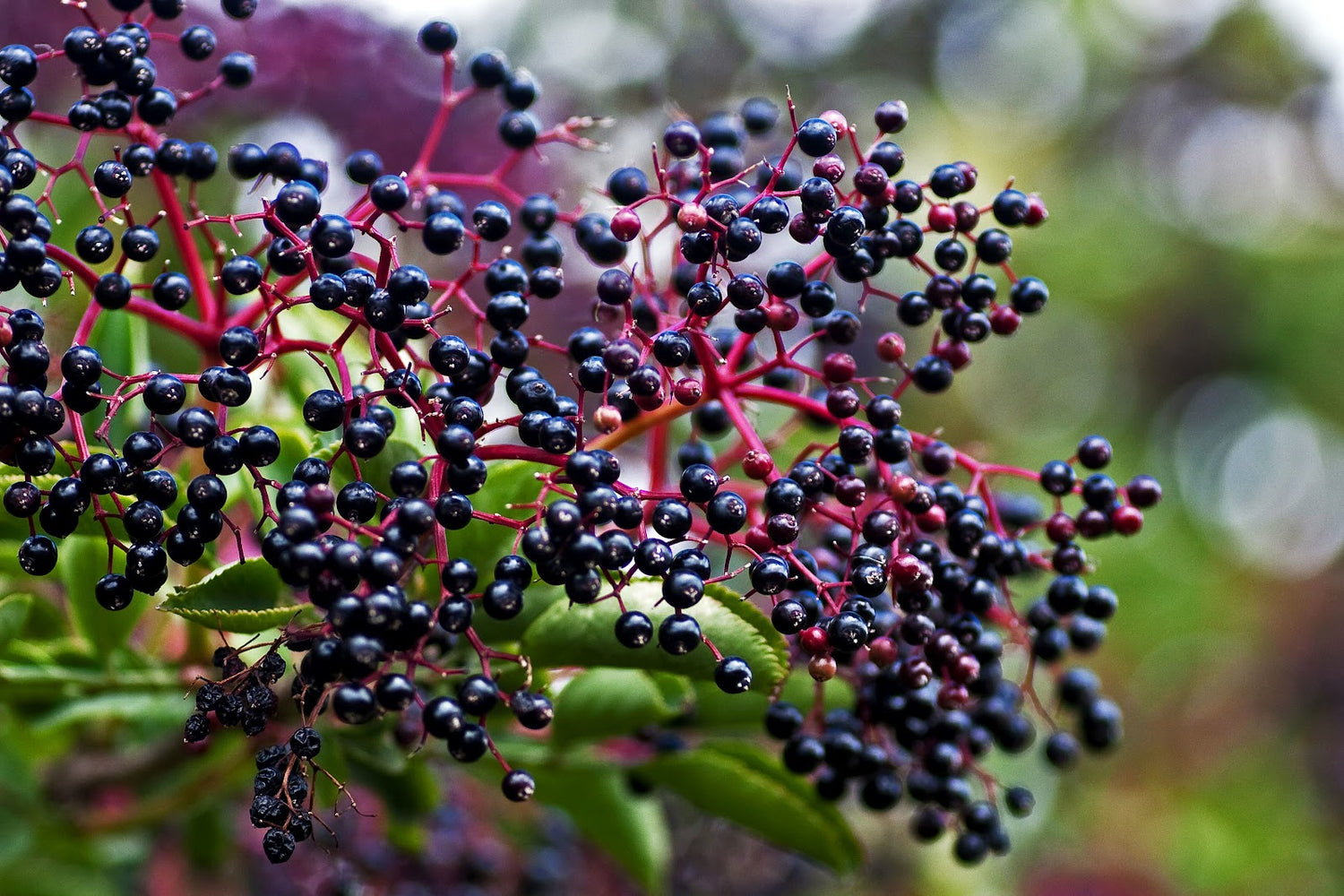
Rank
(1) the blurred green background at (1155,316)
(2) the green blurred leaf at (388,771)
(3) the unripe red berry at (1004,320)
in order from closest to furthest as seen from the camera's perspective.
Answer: (3) the unripe red berry at (1004,320), (2) the green blurred leaf at (388,771), (1) the blurred green background at (1155,316)

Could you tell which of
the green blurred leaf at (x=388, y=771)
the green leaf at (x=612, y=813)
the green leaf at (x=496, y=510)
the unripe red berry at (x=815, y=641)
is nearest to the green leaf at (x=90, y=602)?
the green blurred leaf at (x=388, y=771)

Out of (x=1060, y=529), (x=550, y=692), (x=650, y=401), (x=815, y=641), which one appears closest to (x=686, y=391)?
(x=650, y=401)

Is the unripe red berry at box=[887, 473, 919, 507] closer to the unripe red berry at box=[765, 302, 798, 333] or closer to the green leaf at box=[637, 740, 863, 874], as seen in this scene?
the unripe red berry at box=[765, 302, 798, 333]

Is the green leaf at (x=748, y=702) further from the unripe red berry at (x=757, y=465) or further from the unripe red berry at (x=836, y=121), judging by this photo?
the unripe red berry at (x=836, y=121)

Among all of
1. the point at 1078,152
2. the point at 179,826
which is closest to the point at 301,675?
the point at 179,826

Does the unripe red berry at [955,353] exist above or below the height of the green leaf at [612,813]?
above

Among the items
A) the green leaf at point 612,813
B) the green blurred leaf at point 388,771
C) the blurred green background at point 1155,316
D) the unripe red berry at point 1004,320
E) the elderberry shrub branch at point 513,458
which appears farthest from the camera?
the blurred green background at point 1155,316
